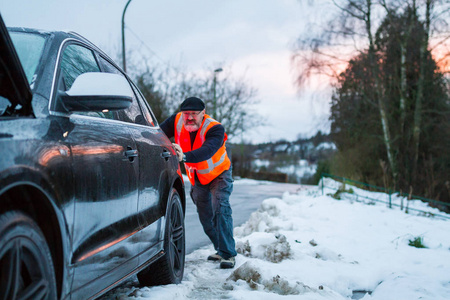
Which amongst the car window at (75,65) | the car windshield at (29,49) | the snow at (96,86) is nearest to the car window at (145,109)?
the car window at (75,65)

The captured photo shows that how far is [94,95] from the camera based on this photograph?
254 centimetres

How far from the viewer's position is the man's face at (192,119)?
557 centimetres

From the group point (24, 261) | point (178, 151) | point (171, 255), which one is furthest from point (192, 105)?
point (24, 261)

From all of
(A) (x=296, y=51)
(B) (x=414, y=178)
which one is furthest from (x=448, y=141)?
(A) (x=296, y=51)

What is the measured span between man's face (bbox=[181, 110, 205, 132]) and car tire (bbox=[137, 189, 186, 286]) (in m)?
1.16

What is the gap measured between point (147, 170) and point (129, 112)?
48 centimetres

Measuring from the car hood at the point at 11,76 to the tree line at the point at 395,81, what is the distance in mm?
21853

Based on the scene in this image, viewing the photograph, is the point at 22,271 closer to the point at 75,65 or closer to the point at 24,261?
the point at 24,261

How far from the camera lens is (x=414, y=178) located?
916 inches

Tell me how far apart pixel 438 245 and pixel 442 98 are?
19.9m

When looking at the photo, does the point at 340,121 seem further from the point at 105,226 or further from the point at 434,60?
the point at 105,226

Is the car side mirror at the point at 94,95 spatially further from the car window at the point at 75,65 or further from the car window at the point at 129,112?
the car window at the point at 129,112

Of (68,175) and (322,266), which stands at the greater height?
(68,175)

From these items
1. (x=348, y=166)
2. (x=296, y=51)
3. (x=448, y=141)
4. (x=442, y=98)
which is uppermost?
(x=296, y=51)
